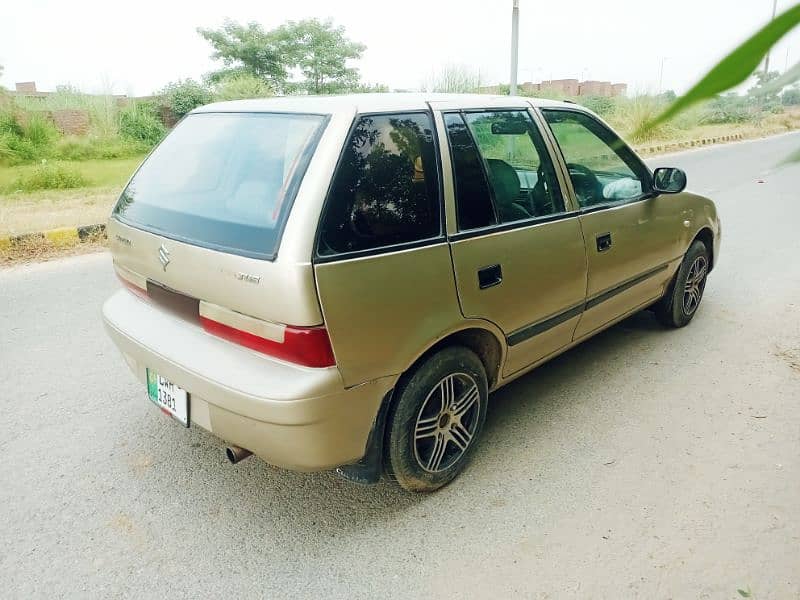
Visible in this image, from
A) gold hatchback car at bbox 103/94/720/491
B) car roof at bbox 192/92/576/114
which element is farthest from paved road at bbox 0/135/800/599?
car roof at bbox 192/92/576/114

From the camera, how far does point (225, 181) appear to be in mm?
2391

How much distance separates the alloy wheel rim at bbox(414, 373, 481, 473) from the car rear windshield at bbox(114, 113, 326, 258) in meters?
0.94

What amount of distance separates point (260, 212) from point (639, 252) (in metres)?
2.28

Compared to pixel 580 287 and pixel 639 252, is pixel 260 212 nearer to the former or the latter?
pixel 580 287

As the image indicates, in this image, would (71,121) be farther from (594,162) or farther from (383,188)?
(383,188)

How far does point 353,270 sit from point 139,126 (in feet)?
46.5

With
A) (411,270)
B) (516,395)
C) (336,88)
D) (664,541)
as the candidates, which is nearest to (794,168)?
(411,270)

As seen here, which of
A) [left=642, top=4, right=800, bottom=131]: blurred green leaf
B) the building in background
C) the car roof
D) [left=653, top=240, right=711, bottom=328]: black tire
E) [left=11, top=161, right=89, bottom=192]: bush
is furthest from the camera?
the building in background

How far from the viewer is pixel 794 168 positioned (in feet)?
1.63

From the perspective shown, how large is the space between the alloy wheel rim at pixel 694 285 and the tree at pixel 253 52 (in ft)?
66.8

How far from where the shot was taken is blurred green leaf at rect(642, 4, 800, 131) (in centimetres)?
38

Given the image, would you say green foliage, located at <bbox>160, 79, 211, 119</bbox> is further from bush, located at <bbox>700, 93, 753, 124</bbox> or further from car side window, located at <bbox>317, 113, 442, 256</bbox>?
bush, located at <bbox>700, 93, 753, 124</bbox>

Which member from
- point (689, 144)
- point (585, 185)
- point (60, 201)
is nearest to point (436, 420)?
point (585, 185)

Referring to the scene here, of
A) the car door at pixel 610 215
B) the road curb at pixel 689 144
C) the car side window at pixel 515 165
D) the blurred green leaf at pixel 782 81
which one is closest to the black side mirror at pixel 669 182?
the car door at pixel 610 215
